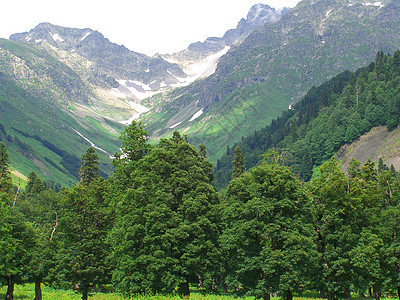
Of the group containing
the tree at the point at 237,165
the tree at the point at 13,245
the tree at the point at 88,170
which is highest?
the tree at the point at 237,165

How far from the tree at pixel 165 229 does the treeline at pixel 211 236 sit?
13cm

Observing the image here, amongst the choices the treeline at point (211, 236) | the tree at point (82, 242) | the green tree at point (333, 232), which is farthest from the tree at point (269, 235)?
the tree at point (82, 242)

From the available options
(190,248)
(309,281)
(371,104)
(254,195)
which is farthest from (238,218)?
(371,104)

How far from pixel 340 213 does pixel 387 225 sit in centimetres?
860

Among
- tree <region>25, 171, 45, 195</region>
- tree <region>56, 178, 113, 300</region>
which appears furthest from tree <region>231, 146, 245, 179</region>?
tree <region>25, 171, 45, 195</region>

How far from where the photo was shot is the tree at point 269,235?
130ft

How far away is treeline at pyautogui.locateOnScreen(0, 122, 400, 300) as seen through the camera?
133ft

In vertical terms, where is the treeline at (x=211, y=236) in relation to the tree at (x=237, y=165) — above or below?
below

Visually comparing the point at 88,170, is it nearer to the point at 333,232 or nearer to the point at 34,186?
the point at 333,232

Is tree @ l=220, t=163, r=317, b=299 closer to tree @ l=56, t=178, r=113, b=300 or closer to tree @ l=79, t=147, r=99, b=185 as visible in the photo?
tree @ l=56, t=178, r=113, b=300

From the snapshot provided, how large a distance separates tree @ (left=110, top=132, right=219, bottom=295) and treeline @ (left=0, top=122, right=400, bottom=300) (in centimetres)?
13

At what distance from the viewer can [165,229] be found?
1610 inches

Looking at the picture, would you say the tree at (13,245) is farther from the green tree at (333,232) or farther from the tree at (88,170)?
the green tree at (333,232)

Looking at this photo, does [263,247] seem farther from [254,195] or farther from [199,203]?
[199,203]
